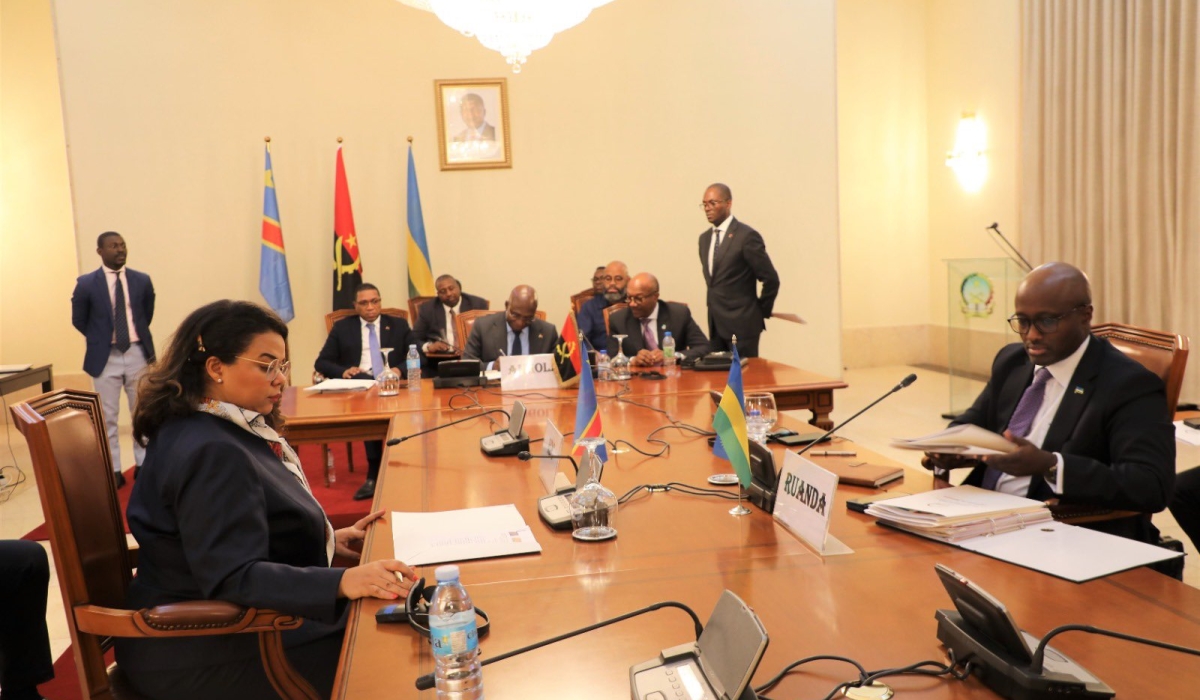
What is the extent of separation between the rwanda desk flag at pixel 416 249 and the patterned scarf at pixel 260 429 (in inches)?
193

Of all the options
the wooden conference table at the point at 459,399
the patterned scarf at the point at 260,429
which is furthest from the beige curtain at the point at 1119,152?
the patterned scarf at the point at 260,429

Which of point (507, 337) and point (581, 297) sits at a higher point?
point (581, 297)

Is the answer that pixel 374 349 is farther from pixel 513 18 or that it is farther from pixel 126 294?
pixel 513 18

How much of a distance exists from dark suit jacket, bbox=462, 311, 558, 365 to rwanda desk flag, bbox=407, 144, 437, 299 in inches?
72.0

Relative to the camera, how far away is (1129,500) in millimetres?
2084

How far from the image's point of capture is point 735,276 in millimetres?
6000

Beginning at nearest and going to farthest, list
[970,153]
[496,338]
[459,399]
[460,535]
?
[460,535], [459,399], [496,338], [970,153]

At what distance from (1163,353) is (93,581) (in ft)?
9.01

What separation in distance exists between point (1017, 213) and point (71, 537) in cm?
818

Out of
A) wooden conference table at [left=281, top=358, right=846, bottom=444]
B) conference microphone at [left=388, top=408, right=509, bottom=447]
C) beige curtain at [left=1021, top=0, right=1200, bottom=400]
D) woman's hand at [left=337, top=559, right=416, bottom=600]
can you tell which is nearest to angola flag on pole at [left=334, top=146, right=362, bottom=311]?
wooden conference table at [left=281, top=358, right=846, bottom=444]

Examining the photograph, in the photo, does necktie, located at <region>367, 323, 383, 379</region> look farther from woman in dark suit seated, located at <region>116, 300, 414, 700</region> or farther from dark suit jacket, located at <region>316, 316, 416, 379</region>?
woman in dark suit seated, located at <region>116, 300, 414, 700</region>

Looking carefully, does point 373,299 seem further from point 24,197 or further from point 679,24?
point 24,197

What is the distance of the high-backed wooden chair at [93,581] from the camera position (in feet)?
5.68

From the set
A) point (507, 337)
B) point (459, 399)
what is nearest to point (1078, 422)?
point (459, 399)
